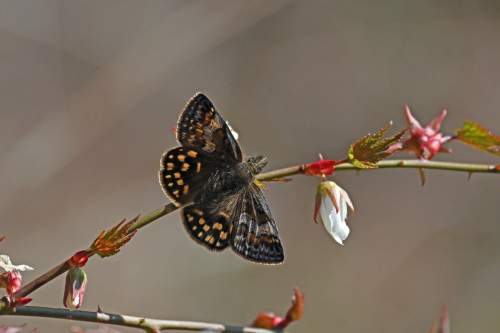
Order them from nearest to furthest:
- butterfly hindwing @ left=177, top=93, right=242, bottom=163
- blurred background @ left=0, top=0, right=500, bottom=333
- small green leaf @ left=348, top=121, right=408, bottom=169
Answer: small green leaf @ left=348, top=121, right=408, bottom=169, butterfly hindwing @ left=177, top=93, right=242, bottom=163, blurred background @ left=0, top=0, right=500, bottom=333

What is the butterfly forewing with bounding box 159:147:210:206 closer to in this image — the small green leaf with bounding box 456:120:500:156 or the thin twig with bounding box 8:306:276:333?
the thin twig with bounding box 8:306:276:333

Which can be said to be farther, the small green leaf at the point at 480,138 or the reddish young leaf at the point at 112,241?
the small green leaf at the point at 480,138

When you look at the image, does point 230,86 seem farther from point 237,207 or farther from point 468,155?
point 237,207

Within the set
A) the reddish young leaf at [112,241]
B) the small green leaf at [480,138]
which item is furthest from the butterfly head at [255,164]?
the small green leaf at [480,138]

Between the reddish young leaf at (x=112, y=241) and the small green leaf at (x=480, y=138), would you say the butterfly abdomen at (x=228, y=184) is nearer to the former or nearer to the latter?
the reddish young leaf at (x=112, y=241)

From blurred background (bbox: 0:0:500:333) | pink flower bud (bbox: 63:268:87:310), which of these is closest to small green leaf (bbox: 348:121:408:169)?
pink flower bud (bbox: 63:268:87:310)

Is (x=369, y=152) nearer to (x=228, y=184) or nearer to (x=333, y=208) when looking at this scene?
(x=333, y=208)

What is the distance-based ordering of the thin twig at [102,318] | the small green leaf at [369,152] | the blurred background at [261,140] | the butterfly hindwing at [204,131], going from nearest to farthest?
the thin twig at [102,318] → the small green leaf at [369,152] → the butterfly hindwing at [204,131] → the blurred background at [261,140]
